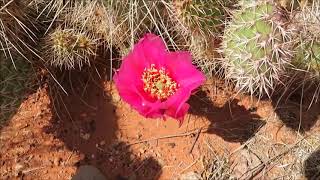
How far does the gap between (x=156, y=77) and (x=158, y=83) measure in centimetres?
3

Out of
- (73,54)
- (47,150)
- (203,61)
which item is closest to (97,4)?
(73,54)

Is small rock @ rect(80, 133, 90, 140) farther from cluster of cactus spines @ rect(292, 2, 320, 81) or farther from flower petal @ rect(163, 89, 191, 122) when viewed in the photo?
cluster of cactus spines @ rect(292, 2, 320, 81)

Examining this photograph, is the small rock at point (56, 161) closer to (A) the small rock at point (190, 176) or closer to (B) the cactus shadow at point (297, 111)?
(A) the small rock at point (190, 176)

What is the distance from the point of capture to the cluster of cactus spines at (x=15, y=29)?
2.00 m

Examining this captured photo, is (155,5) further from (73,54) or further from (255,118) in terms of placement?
(255,118)

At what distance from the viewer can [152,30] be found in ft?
7.26

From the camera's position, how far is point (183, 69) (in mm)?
1918

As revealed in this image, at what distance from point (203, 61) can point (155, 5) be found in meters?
0.35

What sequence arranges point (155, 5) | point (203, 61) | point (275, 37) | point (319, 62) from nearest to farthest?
point (275, 37), point (319, 62), point (155, 5), point (203, 61)

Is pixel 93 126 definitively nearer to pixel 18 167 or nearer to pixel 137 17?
pixel 18 167

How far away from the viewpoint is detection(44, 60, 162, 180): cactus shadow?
7.27ft

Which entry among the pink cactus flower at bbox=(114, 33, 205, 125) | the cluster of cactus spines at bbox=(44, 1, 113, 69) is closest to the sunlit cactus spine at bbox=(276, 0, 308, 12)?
the pink cactus flower at bbox=(114, 33, 205, 125)

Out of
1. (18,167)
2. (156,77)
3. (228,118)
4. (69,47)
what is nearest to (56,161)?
(18,167)

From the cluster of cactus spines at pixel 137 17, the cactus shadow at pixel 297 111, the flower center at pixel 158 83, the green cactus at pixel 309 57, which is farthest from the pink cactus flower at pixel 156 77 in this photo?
the cactus shadow at pixel 297 111
